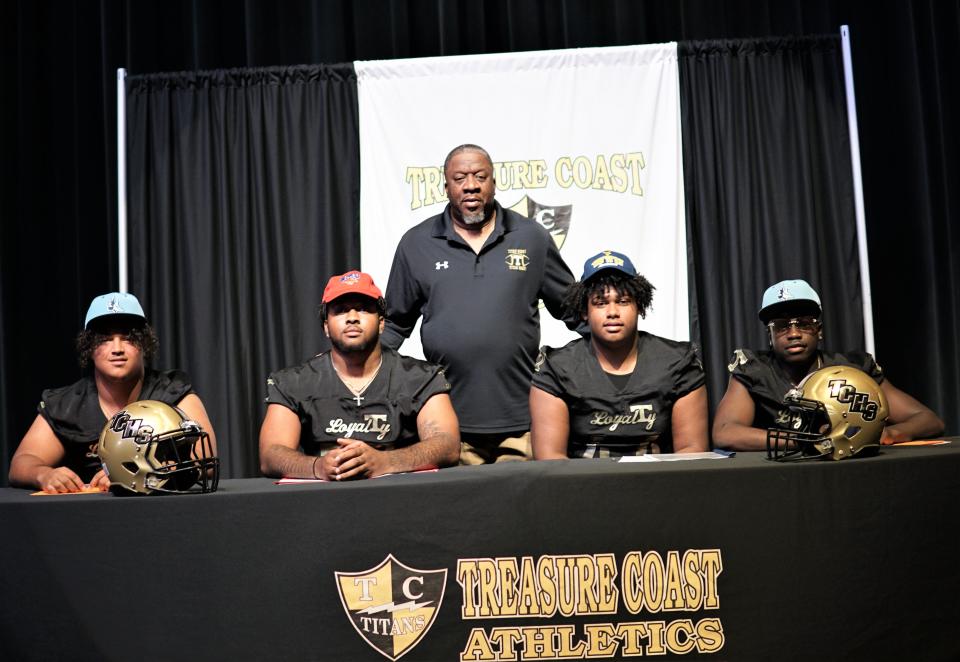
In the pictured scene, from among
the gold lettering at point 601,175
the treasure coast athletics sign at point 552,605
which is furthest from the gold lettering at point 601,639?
the gold lettering at point 601,175

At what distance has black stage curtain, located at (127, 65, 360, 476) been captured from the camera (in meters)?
4.60

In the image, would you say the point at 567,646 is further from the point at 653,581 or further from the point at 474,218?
the point at 474,218

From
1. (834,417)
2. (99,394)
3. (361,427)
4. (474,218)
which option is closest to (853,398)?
(834,417)

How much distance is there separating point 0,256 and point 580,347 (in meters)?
3.21

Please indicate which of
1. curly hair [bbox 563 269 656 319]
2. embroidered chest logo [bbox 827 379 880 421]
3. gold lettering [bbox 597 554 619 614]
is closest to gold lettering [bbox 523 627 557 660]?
gold lettering [bbox 597 554 619 614]

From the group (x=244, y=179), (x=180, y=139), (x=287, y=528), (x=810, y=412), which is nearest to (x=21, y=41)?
(x=180, y=139)

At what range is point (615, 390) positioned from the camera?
305cm

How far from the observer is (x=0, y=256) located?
4.83 metres

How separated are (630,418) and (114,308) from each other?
1736 millimetres

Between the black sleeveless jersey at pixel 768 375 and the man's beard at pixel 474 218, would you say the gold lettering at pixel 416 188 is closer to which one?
the man's beard at pixel 474 218

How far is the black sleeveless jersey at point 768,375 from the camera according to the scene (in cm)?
328

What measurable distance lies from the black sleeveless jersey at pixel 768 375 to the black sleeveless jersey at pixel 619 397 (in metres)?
0.29

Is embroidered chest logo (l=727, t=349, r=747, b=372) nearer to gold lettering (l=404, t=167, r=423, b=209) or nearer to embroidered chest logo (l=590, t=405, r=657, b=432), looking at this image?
embroidered chest logo (l=590, t=405, r=657, b=432)

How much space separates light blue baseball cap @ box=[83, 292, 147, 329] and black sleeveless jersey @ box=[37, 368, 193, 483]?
0.73 ft
